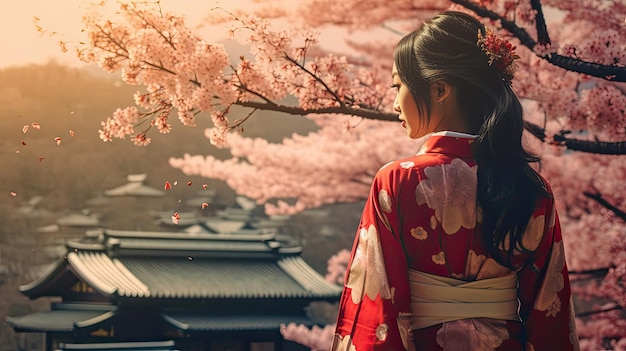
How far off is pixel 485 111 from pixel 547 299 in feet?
1.38

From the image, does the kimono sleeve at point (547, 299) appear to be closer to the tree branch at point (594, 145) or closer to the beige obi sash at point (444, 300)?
the beige obi sash at point (444, 300)

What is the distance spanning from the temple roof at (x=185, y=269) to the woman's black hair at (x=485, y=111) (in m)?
9.80

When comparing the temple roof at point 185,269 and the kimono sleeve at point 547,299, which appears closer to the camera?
the kimono sleeve at point 547,299

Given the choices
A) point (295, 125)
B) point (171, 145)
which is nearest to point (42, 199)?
point (171, 145)

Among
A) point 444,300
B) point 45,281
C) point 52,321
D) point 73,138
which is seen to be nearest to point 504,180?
point 444,300

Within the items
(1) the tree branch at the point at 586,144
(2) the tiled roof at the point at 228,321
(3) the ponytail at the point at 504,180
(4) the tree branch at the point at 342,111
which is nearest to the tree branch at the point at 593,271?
(1) the tree branch at the point at 586,144

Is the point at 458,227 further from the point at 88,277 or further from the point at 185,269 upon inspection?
the point at 185,269

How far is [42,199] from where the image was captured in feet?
87.6

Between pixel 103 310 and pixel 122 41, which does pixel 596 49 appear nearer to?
pixel 122 41

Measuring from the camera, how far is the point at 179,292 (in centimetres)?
1184

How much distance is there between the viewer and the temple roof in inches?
467

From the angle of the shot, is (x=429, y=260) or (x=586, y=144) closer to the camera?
(x=429, y=260)

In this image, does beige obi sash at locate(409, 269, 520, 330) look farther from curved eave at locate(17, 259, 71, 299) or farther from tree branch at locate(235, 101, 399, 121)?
curved eave at locate(17, 259, 71, 299)

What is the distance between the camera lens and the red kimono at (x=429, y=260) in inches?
69.7
